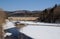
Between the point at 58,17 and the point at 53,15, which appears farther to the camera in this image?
the point at 53,15

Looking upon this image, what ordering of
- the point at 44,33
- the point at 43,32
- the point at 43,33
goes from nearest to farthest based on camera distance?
the point at 44,33, the point at 43,33, the point at 43,32

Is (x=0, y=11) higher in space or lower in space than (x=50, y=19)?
higher

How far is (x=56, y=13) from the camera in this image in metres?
34.8

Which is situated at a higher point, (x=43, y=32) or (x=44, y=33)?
(x=44, y=33)

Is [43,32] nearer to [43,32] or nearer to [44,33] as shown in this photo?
[43,32]

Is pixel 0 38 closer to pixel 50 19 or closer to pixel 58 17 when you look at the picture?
pixel 58 17

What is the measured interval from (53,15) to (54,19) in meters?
1.38

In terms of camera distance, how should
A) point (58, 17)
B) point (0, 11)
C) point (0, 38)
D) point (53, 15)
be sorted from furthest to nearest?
point (53, 15)
point (58, 17)
point (0, 11)
point (0, 38)

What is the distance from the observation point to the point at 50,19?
→ 36.8 meters

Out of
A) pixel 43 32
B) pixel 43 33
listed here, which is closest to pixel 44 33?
pixel 43 33

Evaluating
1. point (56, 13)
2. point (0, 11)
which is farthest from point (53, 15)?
point (0, 11)

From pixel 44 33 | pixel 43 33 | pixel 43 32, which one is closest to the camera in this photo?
pixel 44 33

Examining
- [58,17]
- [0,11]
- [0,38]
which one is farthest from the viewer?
[58,17]

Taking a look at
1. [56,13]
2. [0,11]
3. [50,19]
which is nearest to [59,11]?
[56,13]
